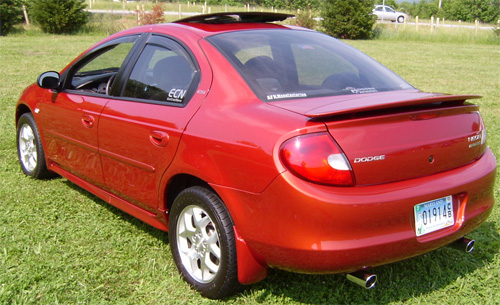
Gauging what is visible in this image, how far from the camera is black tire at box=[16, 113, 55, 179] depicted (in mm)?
4965

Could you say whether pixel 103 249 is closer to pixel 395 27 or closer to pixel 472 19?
pixel 395 27

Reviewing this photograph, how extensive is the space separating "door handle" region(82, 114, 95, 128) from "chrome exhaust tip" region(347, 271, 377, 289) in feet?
7.30

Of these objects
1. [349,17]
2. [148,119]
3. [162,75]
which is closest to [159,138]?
[148,119]

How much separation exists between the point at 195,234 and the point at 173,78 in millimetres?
1022

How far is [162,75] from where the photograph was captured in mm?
3533

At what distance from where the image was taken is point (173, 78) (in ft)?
11.2

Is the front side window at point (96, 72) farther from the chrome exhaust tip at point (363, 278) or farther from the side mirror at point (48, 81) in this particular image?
the chrome exhaust tip at point (363, 278)

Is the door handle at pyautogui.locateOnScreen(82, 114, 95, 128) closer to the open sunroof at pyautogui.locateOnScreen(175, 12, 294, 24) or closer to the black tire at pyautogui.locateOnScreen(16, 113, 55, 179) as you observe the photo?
the open sunroof at pyautogui.locateOnScreen(175, 12, 294, 24)

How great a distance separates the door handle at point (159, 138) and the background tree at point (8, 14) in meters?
22.6

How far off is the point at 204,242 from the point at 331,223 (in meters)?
0.89

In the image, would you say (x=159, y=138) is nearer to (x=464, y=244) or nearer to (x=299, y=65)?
(x=299, y=65)

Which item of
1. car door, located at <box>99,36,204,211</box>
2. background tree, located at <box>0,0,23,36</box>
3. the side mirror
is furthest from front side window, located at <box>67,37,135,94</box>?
background tree, located at <box>0,0,23,36</box>

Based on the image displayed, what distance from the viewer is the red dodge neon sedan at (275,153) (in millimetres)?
2531

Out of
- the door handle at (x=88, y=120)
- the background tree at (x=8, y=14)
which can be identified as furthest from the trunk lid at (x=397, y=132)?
the background tree at (x=8, y=14)
